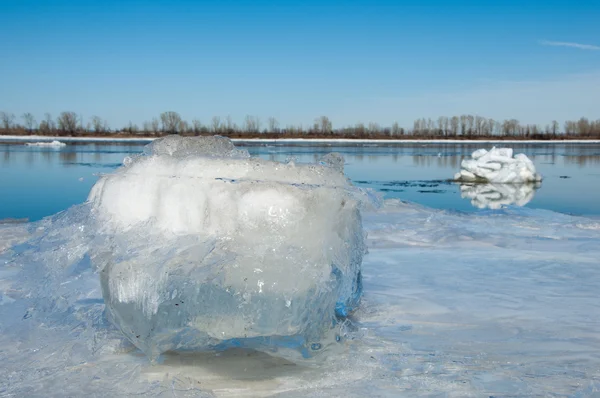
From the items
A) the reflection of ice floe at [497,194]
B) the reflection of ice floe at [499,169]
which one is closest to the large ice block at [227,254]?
the reflection of ice floe at [497,194]

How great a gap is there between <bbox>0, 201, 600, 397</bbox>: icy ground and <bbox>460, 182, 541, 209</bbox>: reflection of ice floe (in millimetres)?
6535

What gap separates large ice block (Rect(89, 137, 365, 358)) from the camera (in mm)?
2248

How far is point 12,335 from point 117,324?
0.60 meters

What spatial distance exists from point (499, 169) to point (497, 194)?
330 cm

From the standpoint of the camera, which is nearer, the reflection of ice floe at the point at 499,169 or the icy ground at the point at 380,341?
the icy ground at the point at 380,341

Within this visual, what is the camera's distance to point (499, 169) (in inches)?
615

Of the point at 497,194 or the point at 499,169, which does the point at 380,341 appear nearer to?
the point at 497,194

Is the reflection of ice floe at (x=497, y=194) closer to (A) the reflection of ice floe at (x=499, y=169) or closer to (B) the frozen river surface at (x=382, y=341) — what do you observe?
(A) the reflection of ice floe at (x=499, y=169)

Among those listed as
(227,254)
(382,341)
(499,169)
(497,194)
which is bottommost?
(497,194)

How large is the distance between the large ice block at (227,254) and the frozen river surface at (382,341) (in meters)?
0.16

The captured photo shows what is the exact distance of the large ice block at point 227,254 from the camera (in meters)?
2.25

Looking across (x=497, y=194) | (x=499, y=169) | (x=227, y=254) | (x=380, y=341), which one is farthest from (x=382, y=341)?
(x=499, y=169)

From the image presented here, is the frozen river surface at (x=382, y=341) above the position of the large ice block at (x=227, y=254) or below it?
below

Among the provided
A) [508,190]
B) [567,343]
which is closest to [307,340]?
[567,343]
